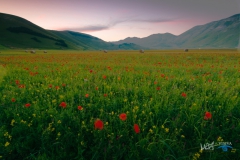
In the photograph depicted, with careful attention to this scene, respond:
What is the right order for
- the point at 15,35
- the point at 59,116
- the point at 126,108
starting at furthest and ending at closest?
the point at 15,35 → the point at 126,108 → the point at 59,116

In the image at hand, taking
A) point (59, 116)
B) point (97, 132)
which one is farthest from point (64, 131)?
point (97, 132)

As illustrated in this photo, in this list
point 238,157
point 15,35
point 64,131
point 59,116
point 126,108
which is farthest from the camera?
point 15,35

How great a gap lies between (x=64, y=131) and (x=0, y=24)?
23428 centimetres

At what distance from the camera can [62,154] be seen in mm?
2209

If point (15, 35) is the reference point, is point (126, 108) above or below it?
below

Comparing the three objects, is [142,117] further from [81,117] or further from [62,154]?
[62,154]

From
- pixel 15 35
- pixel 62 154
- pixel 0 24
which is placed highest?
pixel 0 24

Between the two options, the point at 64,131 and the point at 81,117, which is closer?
the point at 64,131
